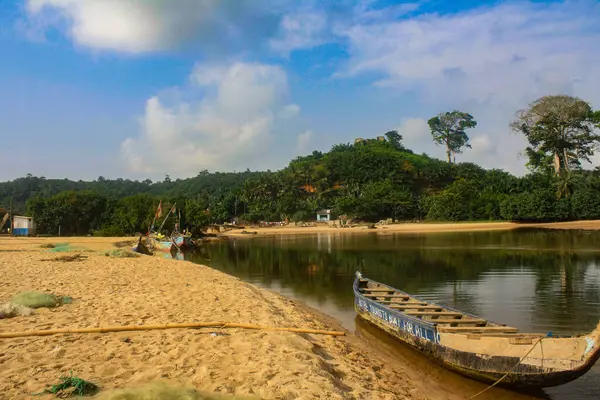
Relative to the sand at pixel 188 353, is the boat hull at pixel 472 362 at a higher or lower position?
lower

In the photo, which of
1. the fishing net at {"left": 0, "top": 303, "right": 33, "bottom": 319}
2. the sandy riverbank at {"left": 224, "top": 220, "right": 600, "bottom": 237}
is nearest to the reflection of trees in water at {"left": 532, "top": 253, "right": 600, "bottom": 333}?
the fishing net at {"left": 0, "top": 303, "right": 33, "bottom": 319}

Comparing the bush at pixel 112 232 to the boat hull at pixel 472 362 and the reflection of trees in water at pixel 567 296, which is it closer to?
the reflection of trees in water at pixel 567 296

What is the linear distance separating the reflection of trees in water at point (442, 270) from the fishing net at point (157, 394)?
12.9 meters

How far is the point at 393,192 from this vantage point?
3583 inches

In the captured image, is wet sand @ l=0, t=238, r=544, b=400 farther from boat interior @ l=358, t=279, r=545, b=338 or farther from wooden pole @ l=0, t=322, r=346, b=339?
boat interior @ l=358, t=279, r=545, b=338

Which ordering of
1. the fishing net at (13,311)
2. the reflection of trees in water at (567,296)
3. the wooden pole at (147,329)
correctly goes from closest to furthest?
the wooden pole at (147,329), the fishing net at (13,311), the reflection of trees in water at (567,296)

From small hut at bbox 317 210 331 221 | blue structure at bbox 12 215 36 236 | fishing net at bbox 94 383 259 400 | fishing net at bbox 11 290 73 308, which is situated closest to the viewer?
fishing net at bbox 94 383 259 400

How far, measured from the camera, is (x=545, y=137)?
246 ft

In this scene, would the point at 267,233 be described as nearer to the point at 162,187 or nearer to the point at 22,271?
the point at 22,271

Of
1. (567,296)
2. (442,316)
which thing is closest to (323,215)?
(567,296)

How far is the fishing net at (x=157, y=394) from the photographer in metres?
5.42

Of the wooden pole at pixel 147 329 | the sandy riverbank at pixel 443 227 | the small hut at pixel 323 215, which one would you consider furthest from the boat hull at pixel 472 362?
the small hut at pixel 323 215

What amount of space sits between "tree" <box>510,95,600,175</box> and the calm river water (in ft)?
129

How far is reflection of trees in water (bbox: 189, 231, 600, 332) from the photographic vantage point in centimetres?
1830
